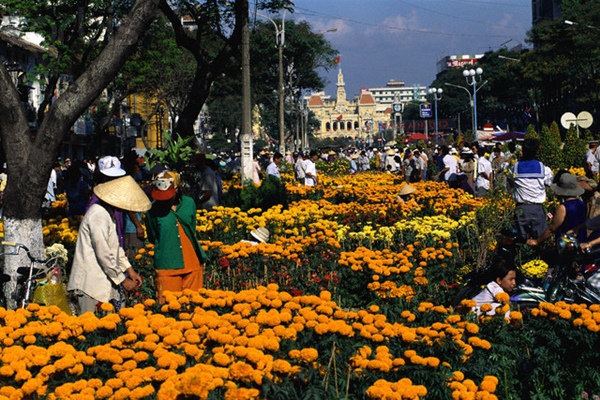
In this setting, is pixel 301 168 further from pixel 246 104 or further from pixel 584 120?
pixel 584 120

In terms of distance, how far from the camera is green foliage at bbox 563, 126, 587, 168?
23906 millimetres

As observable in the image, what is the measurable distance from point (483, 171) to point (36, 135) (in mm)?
11144

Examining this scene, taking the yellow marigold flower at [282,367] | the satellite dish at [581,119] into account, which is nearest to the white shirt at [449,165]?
the satellite dish at [581,119]

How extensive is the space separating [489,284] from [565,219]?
2.24 meters

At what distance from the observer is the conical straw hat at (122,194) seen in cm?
751

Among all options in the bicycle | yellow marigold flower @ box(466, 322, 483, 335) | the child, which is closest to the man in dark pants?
the child

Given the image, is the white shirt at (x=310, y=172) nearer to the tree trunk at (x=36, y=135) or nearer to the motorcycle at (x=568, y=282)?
the tree trunk at (x=36, y=135)

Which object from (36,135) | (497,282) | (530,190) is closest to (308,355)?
(497,282)

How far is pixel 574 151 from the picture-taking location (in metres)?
24.0

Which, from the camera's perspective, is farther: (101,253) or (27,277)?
(27,277)

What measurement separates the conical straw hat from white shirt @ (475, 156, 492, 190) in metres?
11.8

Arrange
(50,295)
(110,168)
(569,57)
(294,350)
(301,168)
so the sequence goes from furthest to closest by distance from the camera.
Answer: (569,57)
(301,168)
(110,168)
(50,295)
(294,350)

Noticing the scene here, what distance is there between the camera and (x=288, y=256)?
10.8m

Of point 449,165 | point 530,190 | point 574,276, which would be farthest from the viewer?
point 449,165
